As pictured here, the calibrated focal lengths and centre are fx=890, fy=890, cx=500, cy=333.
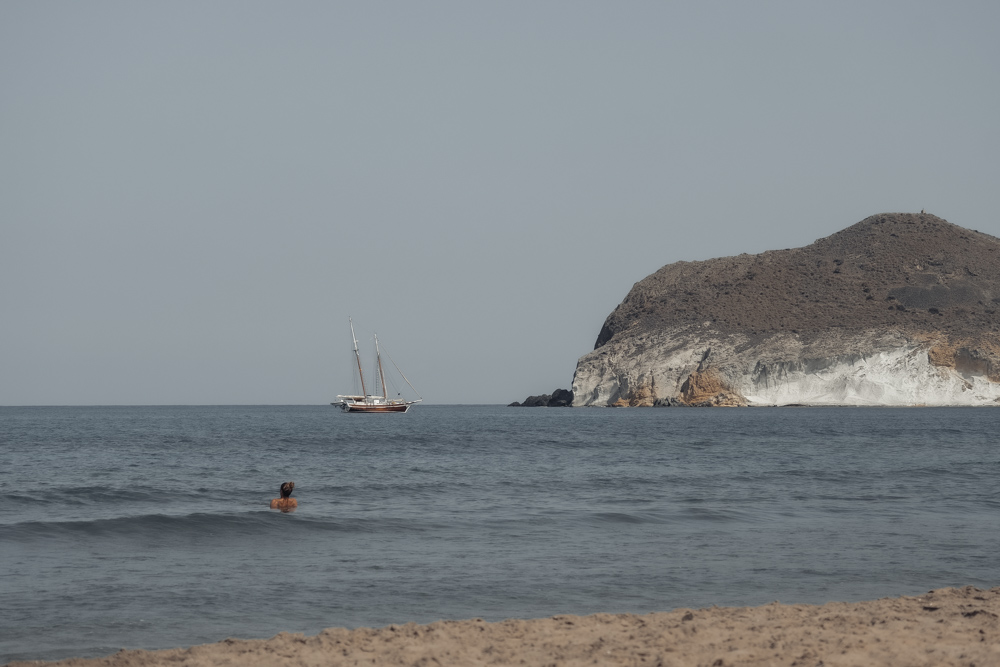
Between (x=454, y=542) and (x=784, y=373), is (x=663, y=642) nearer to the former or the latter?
(x=454, y=542)

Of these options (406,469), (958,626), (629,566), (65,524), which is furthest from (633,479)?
(958,626)

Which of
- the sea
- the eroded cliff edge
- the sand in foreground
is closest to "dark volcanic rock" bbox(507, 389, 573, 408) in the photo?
the eroded cliff edge

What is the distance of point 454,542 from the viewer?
48.1 feet

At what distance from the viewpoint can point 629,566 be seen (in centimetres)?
1269

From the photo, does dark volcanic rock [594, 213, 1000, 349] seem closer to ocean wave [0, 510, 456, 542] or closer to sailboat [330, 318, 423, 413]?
sailboat [330, 318, 423, 413]

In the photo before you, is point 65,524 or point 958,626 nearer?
point 958,626

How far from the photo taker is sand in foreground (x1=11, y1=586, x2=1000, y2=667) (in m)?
7.51

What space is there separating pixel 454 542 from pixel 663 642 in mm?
6991

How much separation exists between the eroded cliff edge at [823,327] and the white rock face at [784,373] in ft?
0.51

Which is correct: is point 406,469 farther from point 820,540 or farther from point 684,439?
point 684,439

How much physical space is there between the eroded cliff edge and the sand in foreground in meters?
106

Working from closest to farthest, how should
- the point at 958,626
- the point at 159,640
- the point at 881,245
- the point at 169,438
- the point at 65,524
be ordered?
the point at 958,626
the point at 159,640
the point at 65,524
the point at 169,438
the point at 881,245

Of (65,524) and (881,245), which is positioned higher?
(881,245)

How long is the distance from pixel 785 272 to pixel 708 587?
132 m
